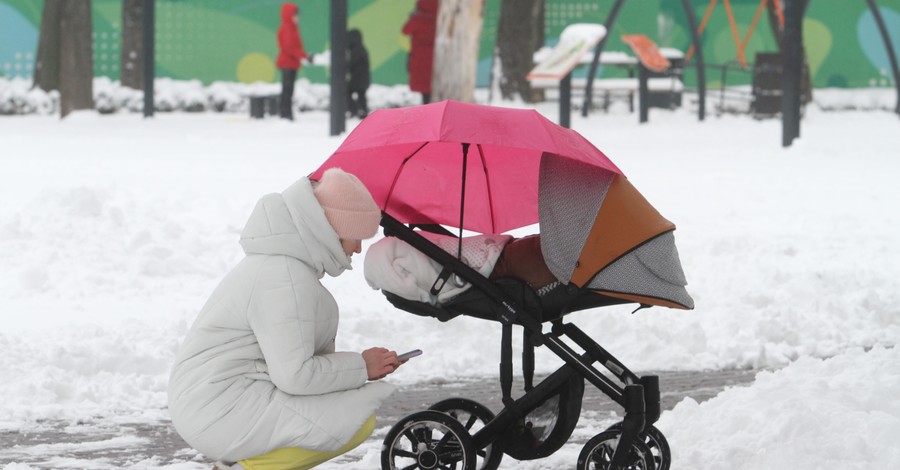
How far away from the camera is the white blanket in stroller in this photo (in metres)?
5.11

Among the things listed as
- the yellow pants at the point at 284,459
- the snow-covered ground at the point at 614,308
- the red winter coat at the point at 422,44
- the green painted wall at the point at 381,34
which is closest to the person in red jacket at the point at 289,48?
the red winter coat at the point at 422,44

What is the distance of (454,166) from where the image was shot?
5.70 m

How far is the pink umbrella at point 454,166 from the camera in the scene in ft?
16.5

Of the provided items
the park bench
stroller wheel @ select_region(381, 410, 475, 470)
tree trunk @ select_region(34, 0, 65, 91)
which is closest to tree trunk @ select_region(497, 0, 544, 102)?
the park bench

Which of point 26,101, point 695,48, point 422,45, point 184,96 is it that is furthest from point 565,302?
point 184,96

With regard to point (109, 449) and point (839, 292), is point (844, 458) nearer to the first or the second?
point (109, 449)

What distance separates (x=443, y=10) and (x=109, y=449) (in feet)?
48.8

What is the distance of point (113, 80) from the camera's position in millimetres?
25844

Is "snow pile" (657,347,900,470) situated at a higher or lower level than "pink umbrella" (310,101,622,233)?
lower

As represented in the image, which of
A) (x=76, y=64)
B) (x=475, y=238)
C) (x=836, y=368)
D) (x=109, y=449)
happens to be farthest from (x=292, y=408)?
(x=76, y=64)

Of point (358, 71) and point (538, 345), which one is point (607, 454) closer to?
point (538, 345)

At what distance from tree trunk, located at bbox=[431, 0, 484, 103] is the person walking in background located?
8.19 ft

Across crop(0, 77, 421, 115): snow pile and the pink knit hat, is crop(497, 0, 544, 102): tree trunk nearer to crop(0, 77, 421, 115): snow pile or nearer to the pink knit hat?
crop(0, 77, 421, 115): snow pile

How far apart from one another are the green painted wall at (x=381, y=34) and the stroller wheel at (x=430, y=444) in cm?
2069
